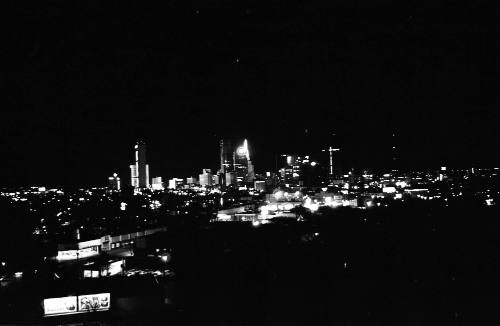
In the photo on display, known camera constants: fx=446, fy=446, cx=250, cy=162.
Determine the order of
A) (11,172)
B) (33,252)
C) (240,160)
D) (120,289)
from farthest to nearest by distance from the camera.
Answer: (240,160)
(11,172)
(33,252)
(120,289)

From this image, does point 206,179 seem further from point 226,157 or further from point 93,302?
point 93,302

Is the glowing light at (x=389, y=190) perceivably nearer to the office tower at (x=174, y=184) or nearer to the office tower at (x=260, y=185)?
the office tower at (x=260, y=185)

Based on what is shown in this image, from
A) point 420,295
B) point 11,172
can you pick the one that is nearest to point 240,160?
point 11,172

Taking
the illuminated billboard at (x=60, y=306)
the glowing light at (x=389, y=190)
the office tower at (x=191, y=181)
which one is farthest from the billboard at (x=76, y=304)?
the office tower at (x=191, y=181)

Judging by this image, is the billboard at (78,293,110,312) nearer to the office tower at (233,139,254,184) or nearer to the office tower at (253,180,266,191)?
the office tower at (253,180,266,191)

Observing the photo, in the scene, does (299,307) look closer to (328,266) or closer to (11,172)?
(328,266)

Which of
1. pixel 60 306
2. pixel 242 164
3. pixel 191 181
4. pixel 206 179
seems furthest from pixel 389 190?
pixel 191 181

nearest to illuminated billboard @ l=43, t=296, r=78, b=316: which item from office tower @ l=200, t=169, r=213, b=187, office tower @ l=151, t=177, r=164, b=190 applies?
office tower @ l=200, t=169, r=213, b=187
